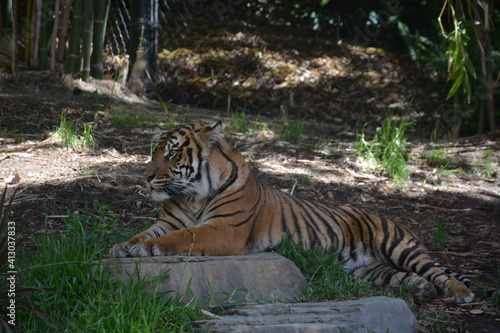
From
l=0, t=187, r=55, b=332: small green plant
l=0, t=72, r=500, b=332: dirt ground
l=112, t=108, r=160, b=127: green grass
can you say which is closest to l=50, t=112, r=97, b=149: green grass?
l=0, t=72, r=500, b=332: dirt ground

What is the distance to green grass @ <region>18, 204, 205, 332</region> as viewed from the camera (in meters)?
2.81

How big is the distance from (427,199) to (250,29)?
8.28 metres

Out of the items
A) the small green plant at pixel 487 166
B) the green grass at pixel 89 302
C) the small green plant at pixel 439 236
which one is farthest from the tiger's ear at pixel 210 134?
the small green plant at pixel 487 166

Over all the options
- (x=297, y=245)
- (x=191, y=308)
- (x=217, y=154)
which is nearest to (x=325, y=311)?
(x=191, y=308)

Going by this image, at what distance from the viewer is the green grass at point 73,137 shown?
651 centimetres

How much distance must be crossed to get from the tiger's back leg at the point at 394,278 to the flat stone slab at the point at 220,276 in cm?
89

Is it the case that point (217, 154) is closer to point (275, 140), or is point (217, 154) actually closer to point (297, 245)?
point (297, 245)

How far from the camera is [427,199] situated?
6711mm

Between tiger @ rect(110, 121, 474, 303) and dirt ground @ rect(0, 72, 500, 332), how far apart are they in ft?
1.60

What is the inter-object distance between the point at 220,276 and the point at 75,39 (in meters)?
6.08

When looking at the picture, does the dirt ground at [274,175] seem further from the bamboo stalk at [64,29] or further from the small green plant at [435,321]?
the bamboo stalk at [64,29]

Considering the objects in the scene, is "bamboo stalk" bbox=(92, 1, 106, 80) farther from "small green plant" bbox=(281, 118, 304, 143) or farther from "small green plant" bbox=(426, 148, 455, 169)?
"small green plant" bbox=(426, 148, 455, 169)

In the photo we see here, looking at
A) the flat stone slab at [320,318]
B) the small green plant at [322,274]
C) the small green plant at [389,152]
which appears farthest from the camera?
the small green plant at [389,152]

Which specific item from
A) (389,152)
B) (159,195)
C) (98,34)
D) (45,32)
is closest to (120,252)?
(159,195)
